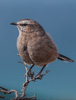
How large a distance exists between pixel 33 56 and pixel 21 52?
0.13 metres

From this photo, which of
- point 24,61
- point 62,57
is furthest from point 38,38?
point 62,57

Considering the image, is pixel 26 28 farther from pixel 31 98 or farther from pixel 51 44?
pixel 31 98

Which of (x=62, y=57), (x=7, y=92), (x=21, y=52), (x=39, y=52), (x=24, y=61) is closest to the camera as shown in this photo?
(x=7, y=92)

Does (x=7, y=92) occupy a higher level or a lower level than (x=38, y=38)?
lower

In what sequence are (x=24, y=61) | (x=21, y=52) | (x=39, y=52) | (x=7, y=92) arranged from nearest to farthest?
(x=7, y=92) < (x=39, y=52) < (x=21, y=52) < (x=24, y=61)

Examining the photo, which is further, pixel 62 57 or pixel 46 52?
pixel 62 57

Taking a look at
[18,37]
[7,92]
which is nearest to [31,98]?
[7,92]

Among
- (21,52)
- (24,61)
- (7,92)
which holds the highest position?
(21,52)

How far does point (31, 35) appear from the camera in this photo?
157 cm

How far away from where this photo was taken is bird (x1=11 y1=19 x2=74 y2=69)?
4.98 feet

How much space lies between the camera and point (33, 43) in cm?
152

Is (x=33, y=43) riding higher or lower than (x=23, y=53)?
higher

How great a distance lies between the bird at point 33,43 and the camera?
1.52 metres

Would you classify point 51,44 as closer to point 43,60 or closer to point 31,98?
point 43,60
